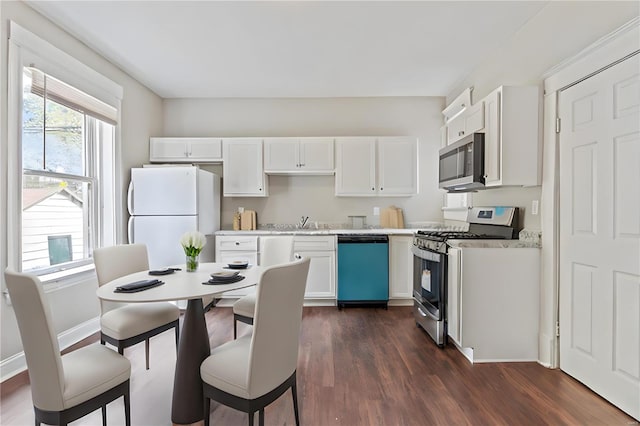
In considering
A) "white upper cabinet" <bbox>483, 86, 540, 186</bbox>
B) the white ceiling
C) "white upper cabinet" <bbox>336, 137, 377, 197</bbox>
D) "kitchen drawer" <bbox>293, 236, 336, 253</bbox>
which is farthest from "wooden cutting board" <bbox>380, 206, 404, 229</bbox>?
"white upper cabinet" <bbox>483, 86, 540, 186</bbox>

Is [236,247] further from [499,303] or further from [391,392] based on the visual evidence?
[499,303]

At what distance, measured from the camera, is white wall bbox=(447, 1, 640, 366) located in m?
1.91

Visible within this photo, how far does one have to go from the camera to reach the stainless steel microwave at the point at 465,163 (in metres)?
2.63

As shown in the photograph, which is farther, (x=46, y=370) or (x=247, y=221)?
(x=247, y=221)

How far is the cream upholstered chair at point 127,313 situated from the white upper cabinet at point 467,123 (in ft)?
9.75

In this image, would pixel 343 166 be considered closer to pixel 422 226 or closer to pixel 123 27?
pixel 422 226

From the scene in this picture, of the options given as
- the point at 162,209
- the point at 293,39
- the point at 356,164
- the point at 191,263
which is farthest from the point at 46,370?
the point at 356,164

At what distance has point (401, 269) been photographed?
376cm

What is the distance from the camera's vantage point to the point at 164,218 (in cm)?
348

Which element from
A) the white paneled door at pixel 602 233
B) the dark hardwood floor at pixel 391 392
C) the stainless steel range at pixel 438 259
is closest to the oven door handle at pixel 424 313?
the stainless steel range at pixel 438 259

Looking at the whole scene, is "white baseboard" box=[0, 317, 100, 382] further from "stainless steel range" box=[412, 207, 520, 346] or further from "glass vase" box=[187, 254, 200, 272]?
"stainless steel range" box=[412, 207, 520, 346]

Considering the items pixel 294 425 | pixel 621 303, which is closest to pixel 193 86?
pixel 294 425

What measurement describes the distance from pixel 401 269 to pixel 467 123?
1.80 metres

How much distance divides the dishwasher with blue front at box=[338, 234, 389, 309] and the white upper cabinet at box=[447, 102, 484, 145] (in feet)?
4.70
